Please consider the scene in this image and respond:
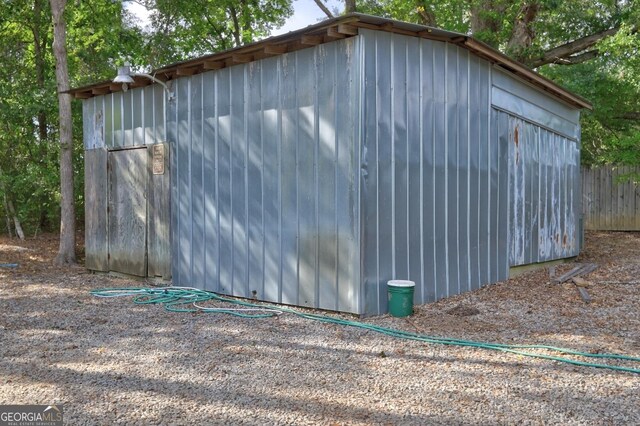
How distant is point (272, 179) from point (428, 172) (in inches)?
69.4

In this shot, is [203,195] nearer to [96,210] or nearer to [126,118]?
[126,118]

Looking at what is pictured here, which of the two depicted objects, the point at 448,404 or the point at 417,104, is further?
the point at 417,104

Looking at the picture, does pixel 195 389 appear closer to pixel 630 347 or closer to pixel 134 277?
pixel 630 347

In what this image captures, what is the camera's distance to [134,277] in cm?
796

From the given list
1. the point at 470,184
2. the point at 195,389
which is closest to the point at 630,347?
the point at 470,184

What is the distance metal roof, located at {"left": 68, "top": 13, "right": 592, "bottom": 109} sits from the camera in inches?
205

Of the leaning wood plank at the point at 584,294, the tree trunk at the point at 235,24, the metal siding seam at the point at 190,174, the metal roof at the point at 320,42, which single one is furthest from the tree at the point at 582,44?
the metal siding seam at the point at 190,174

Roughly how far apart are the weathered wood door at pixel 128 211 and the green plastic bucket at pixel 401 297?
13.0 feet

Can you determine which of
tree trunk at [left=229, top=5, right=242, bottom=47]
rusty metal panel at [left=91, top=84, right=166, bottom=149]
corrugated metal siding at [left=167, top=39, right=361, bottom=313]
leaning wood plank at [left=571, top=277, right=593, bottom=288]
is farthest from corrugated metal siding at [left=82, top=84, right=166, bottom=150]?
tree trunk at [left=229, top=5, right=242, bottom=47]

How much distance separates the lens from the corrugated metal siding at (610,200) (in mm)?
14586

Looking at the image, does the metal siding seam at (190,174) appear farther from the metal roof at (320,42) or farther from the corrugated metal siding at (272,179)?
the metal roof at (320,42)

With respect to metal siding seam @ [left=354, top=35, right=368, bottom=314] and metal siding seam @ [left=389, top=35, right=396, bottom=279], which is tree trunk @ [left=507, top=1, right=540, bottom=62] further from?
metal siding seam @ [left=354, top=35, right=368, bottom=314]

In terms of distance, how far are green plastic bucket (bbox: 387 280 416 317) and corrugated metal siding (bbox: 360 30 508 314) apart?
12 cm

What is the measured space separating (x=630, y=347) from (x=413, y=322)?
183 cm
